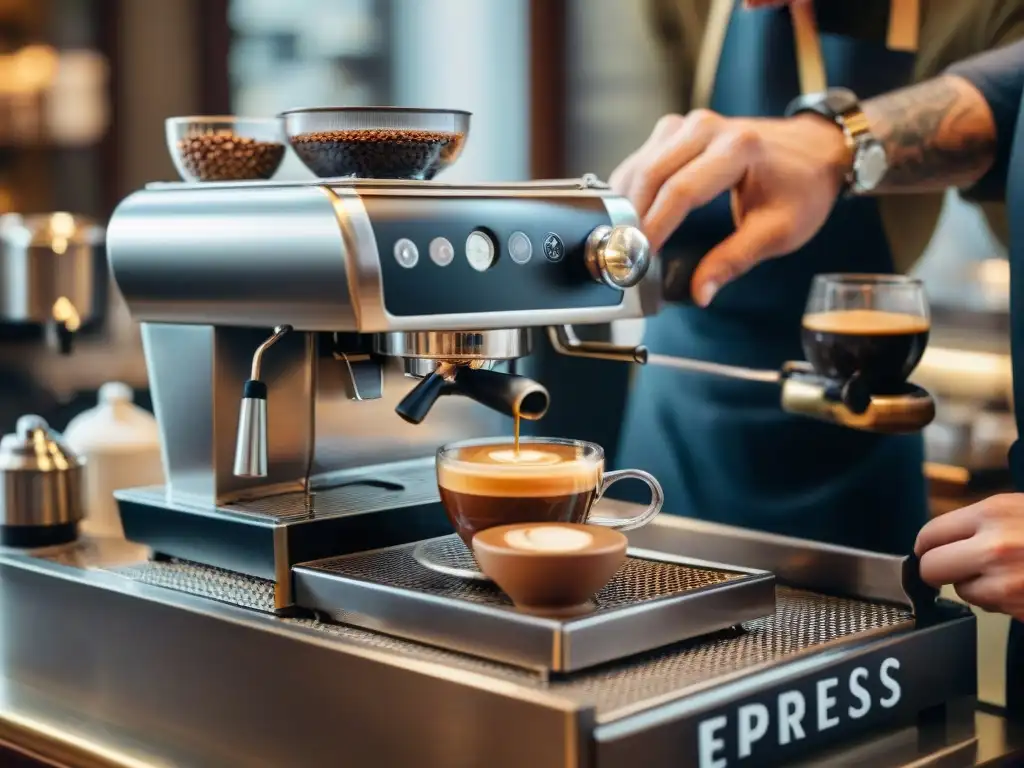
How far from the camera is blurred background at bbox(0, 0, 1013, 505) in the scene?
Answer: 119 inches

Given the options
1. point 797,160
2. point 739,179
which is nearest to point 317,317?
point 739,179

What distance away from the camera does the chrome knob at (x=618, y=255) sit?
109 cm

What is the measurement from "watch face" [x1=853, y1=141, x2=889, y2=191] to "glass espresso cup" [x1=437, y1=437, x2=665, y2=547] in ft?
2.07

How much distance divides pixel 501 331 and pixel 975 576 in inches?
16.7

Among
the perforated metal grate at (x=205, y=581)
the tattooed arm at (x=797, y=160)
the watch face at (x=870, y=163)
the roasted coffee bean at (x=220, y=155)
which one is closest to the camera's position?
the perforated metal grate at (x=205, y=581)

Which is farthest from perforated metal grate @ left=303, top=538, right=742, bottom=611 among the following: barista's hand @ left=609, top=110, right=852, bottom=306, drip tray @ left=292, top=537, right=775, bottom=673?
barista's hand @ left=609, top=110, right=852, bottom=306

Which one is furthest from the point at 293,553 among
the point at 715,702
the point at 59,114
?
the point at 59,114

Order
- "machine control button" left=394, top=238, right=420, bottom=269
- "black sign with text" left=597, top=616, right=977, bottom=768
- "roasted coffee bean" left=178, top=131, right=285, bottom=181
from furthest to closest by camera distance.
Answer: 1. "roasted coffee bean" left=178, top=131, right=285, bottom=181
2. "machine control button" left=394, top=238, right=420, bottom=269
3. "black sign with text" left=597, top=616, right=977, bottom=768

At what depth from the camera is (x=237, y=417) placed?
1193 mm

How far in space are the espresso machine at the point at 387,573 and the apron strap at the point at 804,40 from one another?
817 mm

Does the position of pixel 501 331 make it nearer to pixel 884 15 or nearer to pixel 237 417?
pixel 237 417

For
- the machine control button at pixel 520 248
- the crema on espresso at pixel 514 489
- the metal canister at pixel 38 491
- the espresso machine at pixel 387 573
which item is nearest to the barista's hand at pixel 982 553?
the espresso machine at pixel 387 573

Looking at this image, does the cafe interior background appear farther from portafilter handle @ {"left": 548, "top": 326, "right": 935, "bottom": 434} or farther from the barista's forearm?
portafilter handle @ {"left": 548, "top": 326, "right": 935, "bottom": 434}

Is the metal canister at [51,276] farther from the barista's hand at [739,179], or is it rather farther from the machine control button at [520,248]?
the machine control button at [520,248]
